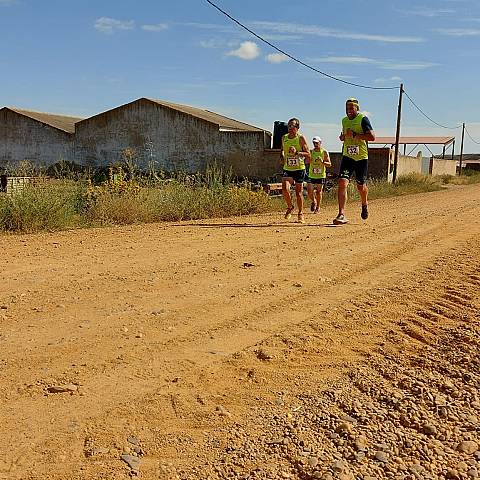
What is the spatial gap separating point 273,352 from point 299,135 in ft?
23.1

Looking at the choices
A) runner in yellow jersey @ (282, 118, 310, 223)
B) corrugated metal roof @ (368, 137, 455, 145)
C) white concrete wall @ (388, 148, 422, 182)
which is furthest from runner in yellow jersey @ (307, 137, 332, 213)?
corrugated metal roof @ (368, 137, 455, 145)

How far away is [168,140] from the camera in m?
39.1

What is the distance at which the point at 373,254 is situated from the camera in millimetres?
6770

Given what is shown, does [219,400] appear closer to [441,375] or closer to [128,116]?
[441,375]

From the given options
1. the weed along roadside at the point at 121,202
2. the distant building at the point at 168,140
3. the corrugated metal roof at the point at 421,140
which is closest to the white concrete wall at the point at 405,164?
the distant building at the point at 168,140

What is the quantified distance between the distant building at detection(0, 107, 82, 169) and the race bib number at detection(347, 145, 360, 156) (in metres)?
34.7

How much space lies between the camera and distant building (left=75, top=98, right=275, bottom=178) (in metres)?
36.3

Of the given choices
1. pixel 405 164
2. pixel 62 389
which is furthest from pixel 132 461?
pixel 405 164

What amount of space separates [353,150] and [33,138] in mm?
37374

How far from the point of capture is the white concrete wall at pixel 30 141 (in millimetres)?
41781

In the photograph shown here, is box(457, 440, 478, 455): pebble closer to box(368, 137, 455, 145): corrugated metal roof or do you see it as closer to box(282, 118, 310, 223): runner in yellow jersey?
box(282, 118, 310, 223): runner in yellow jersey

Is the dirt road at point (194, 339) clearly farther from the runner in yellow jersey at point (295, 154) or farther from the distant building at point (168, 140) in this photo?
the distant building at point (168, 140)

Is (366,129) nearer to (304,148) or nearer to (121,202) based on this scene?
(304,148)

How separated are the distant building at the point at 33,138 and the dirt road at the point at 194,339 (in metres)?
36.4
